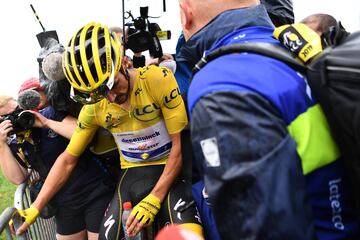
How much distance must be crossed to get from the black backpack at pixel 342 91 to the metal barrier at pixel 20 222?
207cm

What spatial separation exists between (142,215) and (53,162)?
1085 millimetres

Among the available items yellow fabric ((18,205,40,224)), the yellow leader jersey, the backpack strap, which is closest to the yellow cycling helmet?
the yellow leader jersey

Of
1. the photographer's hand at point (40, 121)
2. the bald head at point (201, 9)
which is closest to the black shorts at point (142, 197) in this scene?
the photographer's hand at point (40, 121)

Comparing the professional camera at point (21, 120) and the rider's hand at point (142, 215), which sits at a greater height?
the professional camera at point (21, 120)

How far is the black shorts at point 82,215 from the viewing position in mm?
3307

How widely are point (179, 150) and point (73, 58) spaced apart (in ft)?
3.14

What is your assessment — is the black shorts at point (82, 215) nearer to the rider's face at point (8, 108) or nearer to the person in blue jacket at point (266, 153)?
the rider's face at point (8, 108)

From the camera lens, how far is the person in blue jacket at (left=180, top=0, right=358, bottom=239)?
40.4 inches

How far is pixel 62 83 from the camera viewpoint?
3.06m

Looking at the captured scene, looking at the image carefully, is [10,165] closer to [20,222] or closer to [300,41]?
[20,222]

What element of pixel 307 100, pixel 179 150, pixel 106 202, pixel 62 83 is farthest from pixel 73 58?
pixel 307 100

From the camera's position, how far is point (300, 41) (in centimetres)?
128

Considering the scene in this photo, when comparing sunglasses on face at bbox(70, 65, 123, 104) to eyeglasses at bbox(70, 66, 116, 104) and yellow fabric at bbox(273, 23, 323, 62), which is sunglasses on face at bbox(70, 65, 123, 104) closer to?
eyeglasses at bbox(70, 66, 116, 104)

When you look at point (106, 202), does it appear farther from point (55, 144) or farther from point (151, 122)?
point (151, 122)
